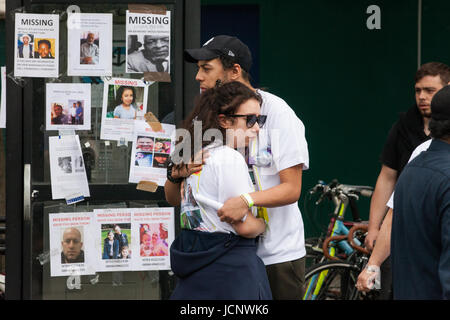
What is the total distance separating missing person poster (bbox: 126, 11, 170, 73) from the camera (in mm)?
4133

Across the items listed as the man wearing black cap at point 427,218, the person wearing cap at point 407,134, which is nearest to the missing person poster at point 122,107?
the person wearing cap at point 407,134

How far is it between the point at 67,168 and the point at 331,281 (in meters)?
2.44

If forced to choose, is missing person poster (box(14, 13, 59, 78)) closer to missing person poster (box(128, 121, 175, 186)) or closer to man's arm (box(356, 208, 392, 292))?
missing person poster (box(128, 121, 175, 186))

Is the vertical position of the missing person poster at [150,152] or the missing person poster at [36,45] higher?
the missing person poster at [36,45]

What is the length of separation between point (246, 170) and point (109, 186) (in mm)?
1337

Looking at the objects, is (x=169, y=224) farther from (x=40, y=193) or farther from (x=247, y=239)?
(x=247, y=239)

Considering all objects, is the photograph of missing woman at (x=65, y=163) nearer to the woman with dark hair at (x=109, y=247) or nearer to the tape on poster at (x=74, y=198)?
the tape on poster at (x=74, y=198)

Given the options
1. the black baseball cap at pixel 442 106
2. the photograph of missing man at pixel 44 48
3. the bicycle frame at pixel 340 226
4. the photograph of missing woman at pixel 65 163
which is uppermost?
the photograph of missing man at pixel 44 48

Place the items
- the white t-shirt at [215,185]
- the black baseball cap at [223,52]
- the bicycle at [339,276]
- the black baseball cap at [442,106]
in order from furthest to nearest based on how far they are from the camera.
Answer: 1. the bicycle at [339,276]
2. the black baseball cap at [223,52]
3. the white t-shirt at [215,185]
4. the black baseball cap at [442,106]

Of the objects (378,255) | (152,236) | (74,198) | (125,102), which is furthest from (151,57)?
(378,255)

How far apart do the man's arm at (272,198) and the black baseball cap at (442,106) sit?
0.66 m

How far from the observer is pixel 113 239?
13.8ft

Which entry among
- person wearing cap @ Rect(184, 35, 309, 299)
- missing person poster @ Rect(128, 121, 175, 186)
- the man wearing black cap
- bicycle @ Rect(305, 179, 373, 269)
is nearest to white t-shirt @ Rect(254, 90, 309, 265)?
person wearing cap @ Rect(184, 35, 309, 299)

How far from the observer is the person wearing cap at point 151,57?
4141 millimetres
